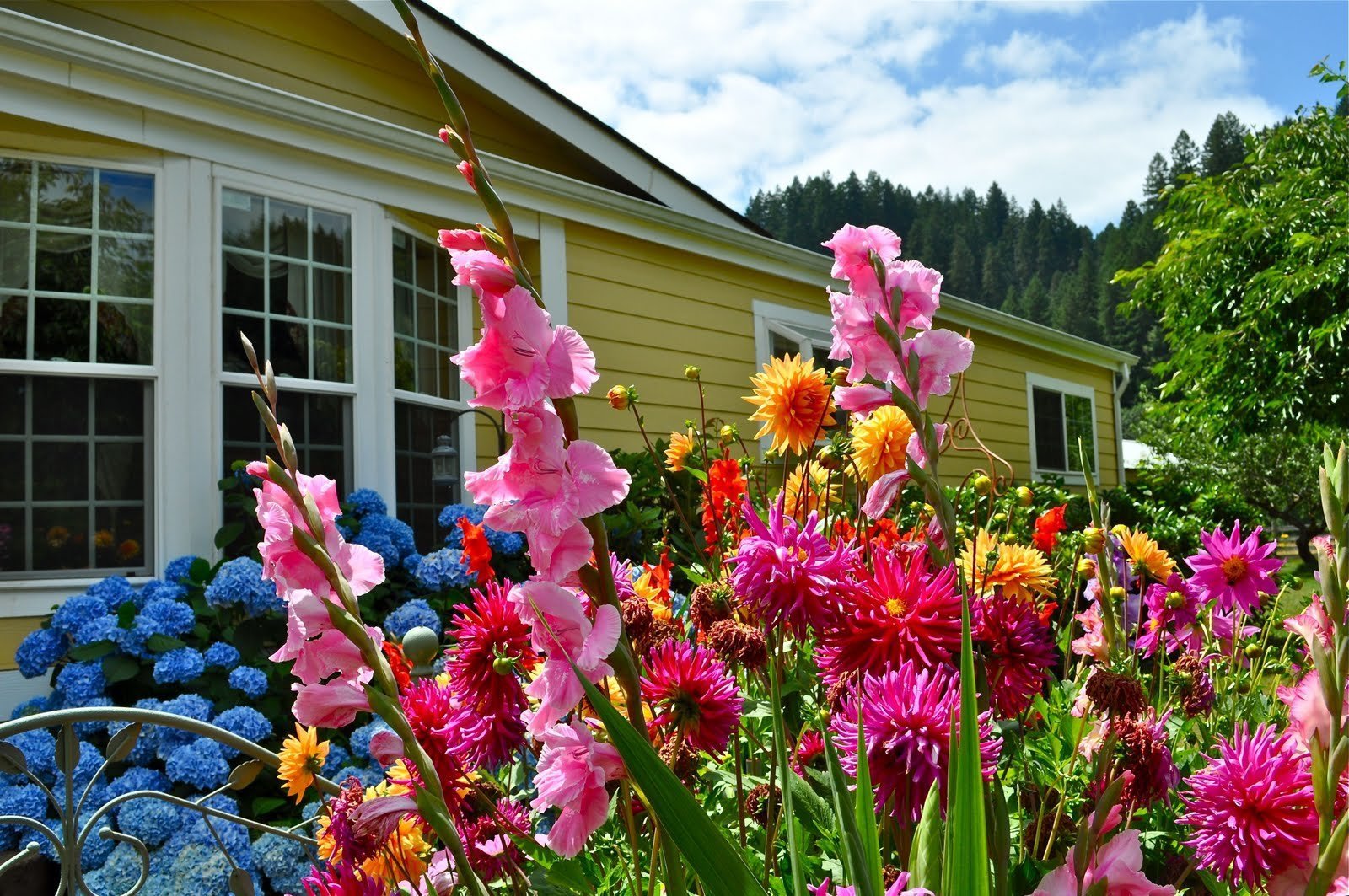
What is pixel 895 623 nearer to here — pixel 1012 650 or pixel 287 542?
pixel 1012 650

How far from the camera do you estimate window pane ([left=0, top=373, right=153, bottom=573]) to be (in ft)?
14.0

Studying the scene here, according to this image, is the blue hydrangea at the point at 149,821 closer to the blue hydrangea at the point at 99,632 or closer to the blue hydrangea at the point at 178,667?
the blue hydrangea at the point at 178,667

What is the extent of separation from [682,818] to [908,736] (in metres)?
0.23

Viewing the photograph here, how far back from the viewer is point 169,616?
381 centimetres

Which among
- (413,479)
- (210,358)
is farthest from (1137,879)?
(413,479)

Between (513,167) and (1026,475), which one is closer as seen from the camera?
(513,167)

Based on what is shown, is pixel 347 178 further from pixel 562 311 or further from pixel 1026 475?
pixel 1026 475

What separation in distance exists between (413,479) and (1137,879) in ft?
17.1

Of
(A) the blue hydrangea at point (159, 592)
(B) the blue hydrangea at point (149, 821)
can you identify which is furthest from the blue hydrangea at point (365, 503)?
(B) the blue hydrangea at point (149, 821)

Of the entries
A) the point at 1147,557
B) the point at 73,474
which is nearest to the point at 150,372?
the point at 73,474

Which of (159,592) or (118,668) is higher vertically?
(159,592)

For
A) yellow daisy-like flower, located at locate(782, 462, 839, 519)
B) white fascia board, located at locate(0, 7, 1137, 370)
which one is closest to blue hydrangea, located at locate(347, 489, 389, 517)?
white fascia board, located at locate(0, 7, 1137, 370)

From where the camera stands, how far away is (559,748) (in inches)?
26.2

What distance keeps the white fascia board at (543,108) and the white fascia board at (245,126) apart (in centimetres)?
84
